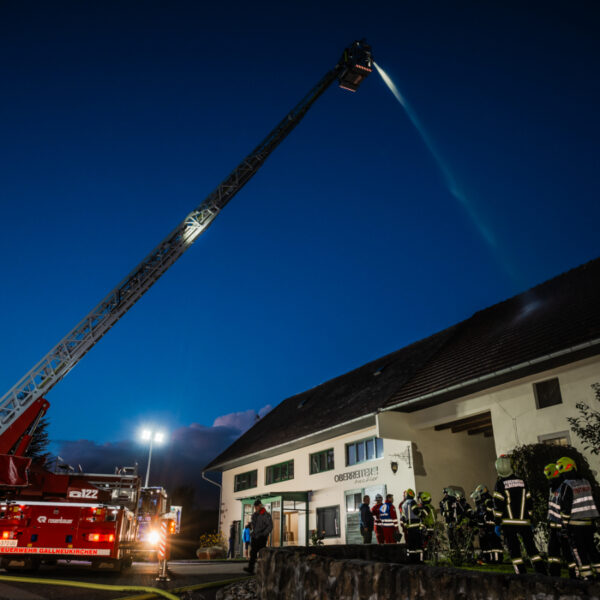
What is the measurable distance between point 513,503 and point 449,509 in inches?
182

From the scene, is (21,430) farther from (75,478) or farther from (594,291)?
(594,291)

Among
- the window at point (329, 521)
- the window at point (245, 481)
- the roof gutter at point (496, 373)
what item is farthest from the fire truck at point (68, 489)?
the window at point (245, 481)

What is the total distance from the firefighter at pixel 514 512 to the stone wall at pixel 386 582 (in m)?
2.75

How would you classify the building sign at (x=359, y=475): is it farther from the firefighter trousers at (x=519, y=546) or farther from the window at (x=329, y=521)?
the firefighter trousers at (x=519, y=546)

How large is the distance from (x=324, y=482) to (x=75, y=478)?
10916 mm

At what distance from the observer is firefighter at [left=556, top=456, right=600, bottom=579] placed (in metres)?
6.25

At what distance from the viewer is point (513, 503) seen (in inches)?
288

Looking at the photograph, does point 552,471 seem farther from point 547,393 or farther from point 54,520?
point 54,520

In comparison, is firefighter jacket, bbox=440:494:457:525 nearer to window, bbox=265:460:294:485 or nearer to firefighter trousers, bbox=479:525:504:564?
firefighter trousers, bbox=479:525:504:564

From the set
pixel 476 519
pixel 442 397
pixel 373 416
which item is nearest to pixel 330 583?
pixel 476 519

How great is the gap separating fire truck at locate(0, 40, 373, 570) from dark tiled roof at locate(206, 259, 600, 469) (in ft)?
26.3

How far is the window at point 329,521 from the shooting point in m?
19.6

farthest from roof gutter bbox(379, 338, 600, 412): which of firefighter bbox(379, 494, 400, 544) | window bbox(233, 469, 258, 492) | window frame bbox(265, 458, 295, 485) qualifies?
window bbox(233, 469, 258, 492)

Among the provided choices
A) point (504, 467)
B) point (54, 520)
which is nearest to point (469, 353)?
point (504, 467)
